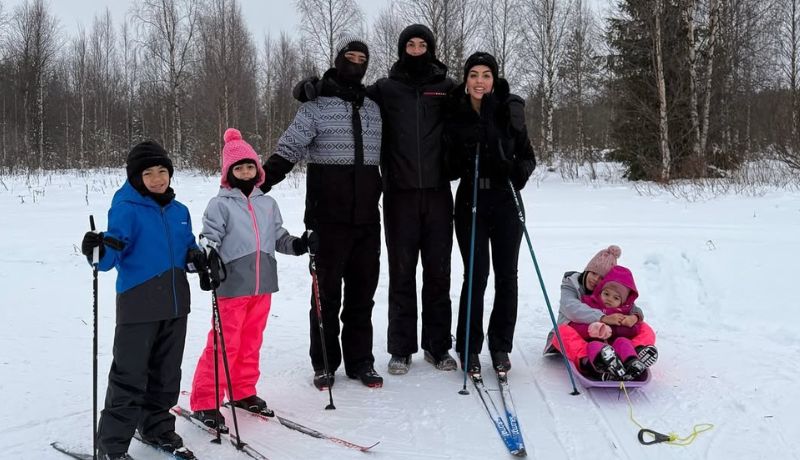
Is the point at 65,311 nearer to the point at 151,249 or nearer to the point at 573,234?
the point at 151,249

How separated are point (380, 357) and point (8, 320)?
11.2ft

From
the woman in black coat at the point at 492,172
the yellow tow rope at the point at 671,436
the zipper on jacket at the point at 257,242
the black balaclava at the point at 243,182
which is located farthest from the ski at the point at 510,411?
the black balaclava at the point at 243,182

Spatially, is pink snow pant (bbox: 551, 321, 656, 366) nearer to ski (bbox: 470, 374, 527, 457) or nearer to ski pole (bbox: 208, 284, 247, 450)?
ski (bbox: 470, 374, 527, 457)

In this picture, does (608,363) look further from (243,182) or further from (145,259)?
(145,259)

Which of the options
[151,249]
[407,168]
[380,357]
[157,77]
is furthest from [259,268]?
[157,77]

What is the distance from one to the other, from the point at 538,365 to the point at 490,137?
5.57ft

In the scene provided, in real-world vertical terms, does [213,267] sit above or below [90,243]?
below

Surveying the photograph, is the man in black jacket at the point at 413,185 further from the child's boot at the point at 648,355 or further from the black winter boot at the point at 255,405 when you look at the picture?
the child's boot at the point at 648,355

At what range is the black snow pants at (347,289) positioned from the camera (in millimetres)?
3648

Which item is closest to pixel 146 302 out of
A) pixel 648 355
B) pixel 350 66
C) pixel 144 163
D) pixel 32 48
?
pixel 144 163

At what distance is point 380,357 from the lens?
4309 millimetres

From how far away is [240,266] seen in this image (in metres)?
3.13

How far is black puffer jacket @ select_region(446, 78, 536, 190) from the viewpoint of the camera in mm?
3805

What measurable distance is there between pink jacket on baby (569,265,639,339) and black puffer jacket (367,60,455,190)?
1398 mm
